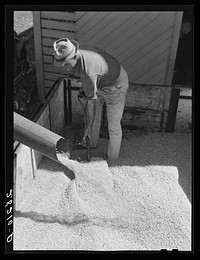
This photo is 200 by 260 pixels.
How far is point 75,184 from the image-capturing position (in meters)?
3.89

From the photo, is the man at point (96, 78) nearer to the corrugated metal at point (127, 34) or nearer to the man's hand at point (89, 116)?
the man's hand at point (89, 116)

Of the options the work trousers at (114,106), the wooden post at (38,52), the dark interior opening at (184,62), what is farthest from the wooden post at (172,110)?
the wooden post at (38,52)

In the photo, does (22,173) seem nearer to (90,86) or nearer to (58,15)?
(90,86)

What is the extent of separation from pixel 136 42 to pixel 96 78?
1.46m

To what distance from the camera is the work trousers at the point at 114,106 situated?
4.05m

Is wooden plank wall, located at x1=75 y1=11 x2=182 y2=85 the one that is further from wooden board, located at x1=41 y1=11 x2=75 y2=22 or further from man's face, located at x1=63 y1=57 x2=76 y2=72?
man's face, located at x1=63 y1=57 x2=76 y2=72

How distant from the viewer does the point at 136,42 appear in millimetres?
4930

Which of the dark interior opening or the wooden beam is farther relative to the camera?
the dark interior opening

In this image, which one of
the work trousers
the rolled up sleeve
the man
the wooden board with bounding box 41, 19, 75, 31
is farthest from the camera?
the wooden board with bounding box 41, 19, 75, 31

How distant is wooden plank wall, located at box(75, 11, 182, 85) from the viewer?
476cm

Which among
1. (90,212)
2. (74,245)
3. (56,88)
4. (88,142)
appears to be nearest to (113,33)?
(56,88)

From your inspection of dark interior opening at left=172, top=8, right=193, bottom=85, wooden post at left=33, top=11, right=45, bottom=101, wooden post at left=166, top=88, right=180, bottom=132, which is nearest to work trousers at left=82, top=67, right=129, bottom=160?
wooden post at left=166, top=88, right=180, bottom=132

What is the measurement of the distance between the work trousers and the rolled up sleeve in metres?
0.29
